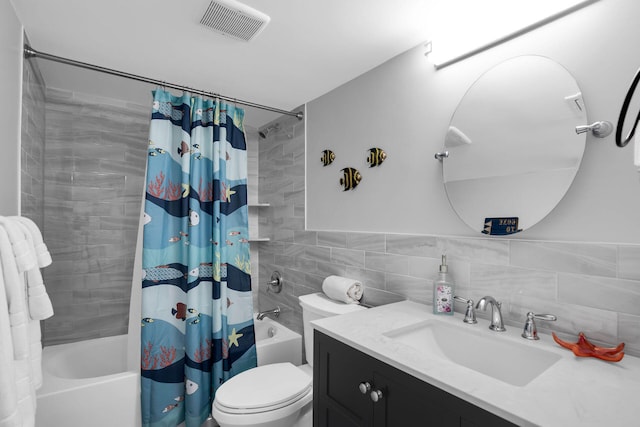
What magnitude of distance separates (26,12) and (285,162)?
1.71 metres

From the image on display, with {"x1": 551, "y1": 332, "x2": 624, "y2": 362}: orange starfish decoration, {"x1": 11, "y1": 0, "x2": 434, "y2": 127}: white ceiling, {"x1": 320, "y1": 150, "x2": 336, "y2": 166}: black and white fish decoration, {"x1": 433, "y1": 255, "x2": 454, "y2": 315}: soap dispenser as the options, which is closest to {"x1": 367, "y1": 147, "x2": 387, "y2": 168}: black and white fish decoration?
{"x1": 320, "y1": 150, "x2": 336, "y2": 166}: black and white fish decoration

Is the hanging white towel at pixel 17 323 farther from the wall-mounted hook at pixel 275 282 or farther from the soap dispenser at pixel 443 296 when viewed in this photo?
the wall-mounted hook at pixel 275 282

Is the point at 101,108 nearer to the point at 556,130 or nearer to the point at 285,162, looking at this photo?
the point at 285,162

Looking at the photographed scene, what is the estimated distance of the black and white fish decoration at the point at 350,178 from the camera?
2000mm

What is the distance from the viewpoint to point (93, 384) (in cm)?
170

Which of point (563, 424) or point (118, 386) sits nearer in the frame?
point (563, 424)

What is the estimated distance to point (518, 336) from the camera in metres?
1.13

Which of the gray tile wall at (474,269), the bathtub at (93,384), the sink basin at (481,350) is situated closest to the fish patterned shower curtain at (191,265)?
the bathtub at (93,384)

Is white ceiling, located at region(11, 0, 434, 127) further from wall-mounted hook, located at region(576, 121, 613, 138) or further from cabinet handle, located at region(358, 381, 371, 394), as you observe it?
cabinet handle, located at region(358, 381, 371, 394)

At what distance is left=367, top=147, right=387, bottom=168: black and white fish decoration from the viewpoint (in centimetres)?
183

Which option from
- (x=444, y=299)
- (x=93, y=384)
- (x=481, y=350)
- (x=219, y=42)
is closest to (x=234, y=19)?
(x=219, y=42)

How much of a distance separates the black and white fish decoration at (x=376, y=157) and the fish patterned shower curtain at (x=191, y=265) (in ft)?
2.88

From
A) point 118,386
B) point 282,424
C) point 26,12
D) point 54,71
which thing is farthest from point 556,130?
point 54,71

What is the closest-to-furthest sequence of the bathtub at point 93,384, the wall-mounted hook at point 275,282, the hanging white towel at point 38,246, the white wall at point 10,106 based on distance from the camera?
the hanging white towel at point 38,246, the white wall at point 10,106, the bathtub at point 93,384, the wall-mounted hook at point 275,282
